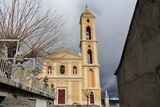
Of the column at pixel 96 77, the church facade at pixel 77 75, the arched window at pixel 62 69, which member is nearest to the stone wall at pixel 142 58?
the church facade at pixel 77 75

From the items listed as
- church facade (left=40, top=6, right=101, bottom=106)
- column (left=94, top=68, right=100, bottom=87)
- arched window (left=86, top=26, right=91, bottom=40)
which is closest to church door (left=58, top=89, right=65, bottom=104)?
church facade (left=40, top=6, right=101, bottom=106)

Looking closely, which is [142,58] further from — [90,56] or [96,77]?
[90,56]

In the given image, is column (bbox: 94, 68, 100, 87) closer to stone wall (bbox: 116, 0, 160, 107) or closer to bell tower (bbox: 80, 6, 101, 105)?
bell tower (bbox: 80, 6, 101, 105)

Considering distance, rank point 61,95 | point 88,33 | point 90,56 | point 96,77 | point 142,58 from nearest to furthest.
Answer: point 142,58
point 61,95
point 96,77
point 90,56
point 88,33

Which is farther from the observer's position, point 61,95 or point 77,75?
point 77,75

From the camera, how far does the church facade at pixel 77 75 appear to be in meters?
33.9

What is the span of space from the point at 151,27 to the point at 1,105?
6.21 m

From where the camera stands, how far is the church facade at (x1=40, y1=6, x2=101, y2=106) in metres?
33.9

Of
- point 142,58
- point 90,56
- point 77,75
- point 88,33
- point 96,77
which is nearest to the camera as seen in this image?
point 142,58

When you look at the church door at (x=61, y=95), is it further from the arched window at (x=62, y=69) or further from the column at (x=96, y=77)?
the column at (x=96, y=77)

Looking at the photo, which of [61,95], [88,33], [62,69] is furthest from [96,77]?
[88,33]

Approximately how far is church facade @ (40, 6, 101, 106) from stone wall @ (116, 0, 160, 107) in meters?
24.2

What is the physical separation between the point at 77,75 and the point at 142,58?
93.9 feet

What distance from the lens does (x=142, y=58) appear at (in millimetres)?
7766
